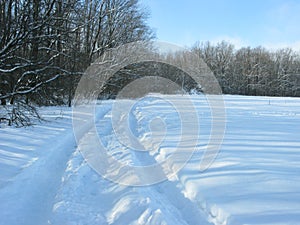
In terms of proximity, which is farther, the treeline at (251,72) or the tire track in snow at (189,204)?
the treeline at (251,72)

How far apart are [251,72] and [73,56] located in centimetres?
4853

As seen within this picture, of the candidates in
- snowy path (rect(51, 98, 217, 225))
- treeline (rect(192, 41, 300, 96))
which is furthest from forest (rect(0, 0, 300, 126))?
snowy path (rect(51, 98, 217, 225))

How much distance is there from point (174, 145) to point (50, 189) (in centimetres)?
358

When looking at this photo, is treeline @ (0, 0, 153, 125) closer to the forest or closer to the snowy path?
the forest

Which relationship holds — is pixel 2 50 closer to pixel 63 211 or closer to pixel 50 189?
pixel 50 189

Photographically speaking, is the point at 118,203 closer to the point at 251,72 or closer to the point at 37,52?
the point at 37,52

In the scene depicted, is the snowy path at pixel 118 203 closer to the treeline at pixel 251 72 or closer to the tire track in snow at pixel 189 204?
the tire track in snow at pixel 189 204

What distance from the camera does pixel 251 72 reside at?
58.8 m

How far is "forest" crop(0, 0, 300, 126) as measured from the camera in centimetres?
1032

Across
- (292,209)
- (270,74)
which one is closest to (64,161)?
(292,209)

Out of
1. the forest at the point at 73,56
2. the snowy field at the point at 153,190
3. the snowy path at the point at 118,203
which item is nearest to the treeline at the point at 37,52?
the forest at the point at 73,56

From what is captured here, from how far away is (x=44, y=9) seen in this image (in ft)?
41.5

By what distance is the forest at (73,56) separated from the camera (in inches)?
406

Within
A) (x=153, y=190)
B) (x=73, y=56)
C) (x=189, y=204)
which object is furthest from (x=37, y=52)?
(x=189, y=204)
